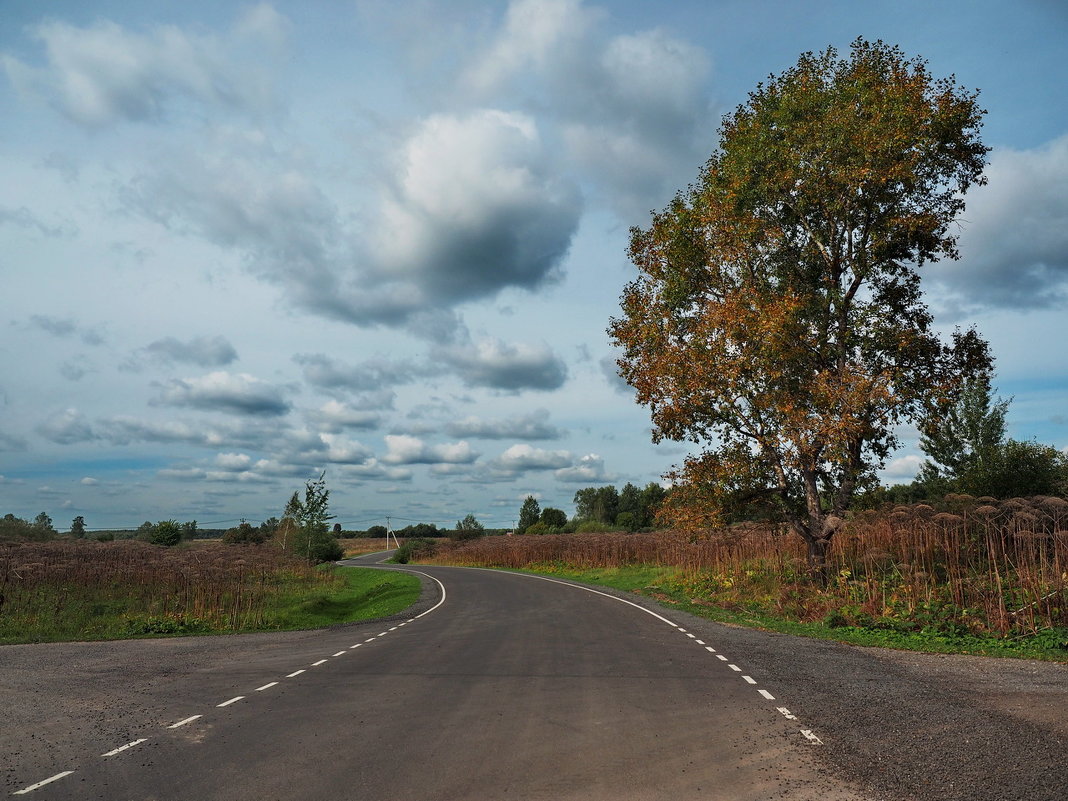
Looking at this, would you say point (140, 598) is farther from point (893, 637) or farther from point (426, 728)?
point (893, 637)

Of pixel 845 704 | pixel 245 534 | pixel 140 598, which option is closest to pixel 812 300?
pixel 845 704

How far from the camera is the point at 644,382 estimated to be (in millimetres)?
27625

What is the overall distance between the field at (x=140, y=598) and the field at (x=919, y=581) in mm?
14243

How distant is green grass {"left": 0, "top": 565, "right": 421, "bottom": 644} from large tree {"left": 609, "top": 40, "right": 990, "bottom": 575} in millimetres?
14171

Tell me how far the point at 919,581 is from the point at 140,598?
26114 mm

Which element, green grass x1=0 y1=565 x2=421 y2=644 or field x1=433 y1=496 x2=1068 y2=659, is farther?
green grass x1=0 y1=565 x2=421 y2=644

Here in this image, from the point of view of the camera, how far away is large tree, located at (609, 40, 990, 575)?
23812 mm

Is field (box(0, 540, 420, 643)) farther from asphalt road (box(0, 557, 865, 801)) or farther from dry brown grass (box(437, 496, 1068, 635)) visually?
dry brown grass (box(437, 496, 1068, 635))

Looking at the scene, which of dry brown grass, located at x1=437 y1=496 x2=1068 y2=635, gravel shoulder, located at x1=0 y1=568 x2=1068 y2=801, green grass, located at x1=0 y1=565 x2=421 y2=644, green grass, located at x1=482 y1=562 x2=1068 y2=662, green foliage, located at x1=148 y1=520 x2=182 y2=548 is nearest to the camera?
gravel shoulder, located at x1=0 y1=568 x2=1068 y2=801

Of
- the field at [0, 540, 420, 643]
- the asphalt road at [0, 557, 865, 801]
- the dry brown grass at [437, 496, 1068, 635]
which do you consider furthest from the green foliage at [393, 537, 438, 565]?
the asphalt road at [0, 557, 865, 801]

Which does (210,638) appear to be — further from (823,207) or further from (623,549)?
(623,549)

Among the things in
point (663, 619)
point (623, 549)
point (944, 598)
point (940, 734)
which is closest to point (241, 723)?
point (940, 734)

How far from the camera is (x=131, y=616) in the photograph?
76.8ft

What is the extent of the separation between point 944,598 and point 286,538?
46377 millimetres
